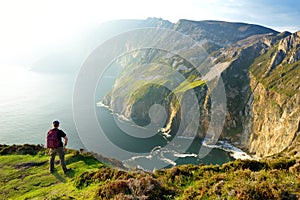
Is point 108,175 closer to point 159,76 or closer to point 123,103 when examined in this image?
point 123,103

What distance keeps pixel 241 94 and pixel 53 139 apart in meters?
123

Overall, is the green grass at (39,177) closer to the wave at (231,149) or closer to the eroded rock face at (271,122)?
the eroded rock face at (271,122)

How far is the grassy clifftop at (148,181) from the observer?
800 cm

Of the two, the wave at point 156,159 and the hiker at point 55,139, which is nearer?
the hiker at point 55,139

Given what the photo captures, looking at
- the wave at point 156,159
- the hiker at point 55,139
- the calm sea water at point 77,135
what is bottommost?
the wave at point 156,159

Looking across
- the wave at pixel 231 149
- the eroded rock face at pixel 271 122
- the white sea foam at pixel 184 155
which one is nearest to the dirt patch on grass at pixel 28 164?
the white sea foam at pixel 184 155

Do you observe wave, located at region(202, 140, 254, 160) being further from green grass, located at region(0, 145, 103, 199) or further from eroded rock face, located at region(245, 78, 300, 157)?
green grass, located at region(0, 145, 103, 199)

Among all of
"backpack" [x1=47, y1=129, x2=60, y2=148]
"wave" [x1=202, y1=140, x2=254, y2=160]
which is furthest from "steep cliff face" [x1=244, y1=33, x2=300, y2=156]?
"backpack" [x1=47, y1=129, x2=60, y2=148]

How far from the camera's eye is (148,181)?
9422 mm

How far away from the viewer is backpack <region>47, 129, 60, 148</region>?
14078 millimetres

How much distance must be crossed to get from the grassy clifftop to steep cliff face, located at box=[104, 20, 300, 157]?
74.7 m

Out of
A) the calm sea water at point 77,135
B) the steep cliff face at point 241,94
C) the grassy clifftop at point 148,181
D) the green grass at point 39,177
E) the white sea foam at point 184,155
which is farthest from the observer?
the steep cliff face at point 241,94

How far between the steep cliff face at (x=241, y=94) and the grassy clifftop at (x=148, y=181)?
245 ft

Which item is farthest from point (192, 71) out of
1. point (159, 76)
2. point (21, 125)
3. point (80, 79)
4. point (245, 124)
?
point (80, 79)
